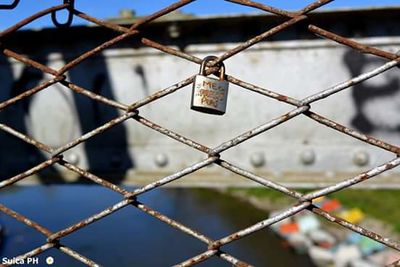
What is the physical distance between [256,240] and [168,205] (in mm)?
10734

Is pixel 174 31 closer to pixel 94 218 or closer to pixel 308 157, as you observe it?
pixel 308 157

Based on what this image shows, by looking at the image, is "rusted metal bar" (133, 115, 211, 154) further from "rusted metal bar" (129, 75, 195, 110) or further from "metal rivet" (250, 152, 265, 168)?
"metal rivet" (250, 152, 265, 168)

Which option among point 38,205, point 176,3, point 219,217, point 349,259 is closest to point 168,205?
point 219,217

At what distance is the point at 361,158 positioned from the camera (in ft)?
10.1

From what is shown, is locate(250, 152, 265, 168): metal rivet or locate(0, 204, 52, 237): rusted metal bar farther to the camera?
locate(250, 152, 265, 168): metal rivet

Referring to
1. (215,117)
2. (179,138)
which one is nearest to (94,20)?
(179,138)

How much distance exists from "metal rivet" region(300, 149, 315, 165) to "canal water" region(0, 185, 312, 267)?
14.7 meters

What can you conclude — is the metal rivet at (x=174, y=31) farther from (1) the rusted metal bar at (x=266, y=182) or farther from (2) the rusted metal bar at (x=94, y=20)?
(1) the rusted metal bar at (x=266, y=182)

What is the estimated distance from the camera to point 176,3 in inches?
66.8

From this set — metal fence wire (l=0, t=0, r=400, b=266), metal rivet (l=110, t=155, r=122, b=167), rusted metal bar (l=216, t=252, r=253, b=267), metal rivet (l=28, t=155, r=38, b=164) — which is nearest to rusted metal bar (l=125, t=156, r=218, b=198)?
metal fence wire (l=0, t=0, r=400, b=266)

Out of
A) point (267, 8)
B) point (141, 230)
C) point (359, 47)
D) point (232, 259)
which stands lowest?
point (232, 259)

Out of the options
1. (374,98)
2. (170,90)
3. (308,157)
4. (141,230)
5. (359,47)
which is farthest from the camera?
(141,230)

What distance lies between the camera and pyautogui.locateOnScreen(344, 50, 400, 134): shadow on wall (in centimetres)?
301

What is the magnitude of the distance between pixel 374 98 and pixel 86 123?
1.78 meters
